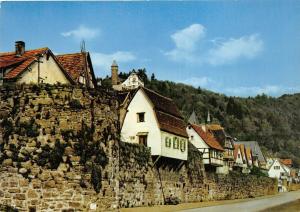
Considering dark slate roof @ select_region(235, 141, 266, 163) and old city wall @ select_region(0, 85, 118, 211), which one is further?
dark slate roof @ select_region(235, 141, 266, 163)

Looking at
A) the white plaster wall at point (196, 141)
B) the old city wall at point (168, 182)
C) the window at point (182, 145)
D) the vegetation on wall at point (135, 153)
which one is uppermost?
the white plaster wall at point (196, 141)

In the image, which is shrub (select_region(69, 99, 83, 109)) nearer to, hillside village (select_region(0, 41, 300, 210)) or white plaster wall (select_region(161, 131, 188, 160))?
hillside village (select_region(0, 41, 300, 210))

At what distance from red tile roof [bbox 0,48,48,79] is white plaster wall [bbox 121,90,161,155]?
1099 centimetres

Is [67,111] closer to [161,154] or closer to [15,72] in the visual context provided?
[15,72]

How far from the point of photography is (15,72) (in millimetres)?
37156

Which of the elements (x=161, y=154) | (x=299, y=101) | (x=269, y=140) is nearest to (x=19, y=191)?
(x=161, y=154)

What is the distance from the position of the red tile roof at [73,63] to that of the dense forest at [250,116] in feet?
347

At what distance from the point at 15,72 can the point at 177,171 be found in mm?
18990

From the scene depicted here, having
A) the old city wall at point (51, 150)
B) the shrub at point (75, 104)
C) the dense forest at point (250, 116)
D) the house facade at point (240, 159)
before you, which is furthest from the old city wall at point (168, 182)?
the dense forest at point (250, 116)

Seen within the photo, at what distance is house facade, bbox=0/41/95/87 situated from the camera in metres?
37.8

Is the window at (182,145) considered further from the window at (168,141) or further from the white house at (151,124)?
the window at (168,141)

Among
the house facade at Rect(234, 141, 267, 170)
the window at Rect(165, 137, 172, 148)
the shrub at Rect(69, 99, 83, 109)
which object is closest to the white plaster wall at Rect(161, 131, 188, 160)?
the window at Rect(165, 137, 172, 148)

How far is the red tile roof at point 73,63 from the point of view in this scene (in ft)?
141

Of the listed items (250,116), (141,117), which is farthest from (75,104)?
(250,116)
